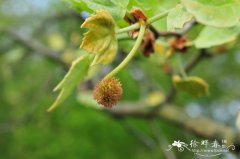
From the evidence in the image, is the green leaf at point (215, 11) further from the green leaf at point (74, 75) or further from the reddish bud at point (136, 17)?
the green leaf at point (74, 75)

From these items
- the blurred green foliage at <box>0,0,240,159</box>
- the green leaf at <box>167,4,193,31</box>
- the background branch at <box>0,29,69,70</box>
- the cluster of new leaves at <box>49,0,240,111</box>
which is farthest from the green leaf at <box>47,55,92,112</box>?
the background branch at <box>0,29,69,70</box>

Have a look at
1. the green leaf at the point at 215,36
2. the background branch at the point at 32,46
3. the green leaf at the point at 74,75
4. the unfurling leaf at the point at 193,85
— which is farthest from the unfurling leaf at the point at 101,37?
the background branch at the point at 32,46

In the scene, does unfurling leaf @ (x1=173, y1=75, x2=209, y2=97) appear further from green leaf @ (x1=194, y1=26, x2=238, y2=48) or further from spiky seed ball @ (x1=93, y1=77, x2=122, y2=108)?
spiky seed ball @ (x1=93, y1=77, x2=122, y2=108)

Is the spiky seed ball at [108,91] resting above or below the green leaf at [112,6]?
below

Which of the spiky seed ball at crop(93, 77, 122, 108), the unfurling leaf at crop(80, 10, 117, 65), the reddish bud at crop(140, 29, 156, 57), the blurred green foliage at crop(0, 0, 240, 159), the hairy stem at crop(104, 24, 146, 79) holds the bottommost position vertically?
the spiky seed ball at crop(93, 77, 122, 108)

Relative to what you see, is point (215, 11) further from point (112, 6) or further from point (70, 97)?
point (70, 97)

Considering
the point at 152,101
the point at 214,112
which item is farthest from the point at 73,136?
the point at 152,101
